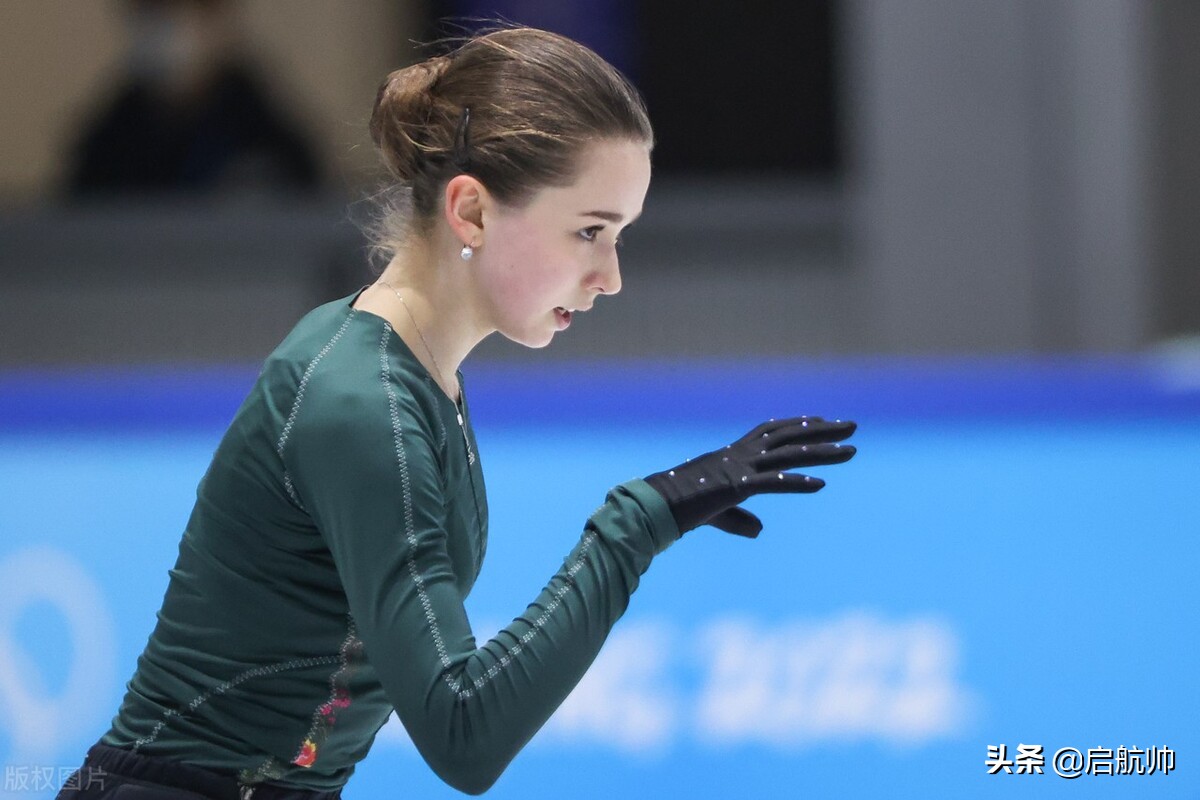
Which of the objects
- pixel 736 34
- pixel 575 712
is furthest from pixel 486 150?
pixel 736 34

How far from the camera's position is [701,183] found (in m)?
5.43

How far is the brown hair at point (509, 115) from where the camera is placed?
5.19 ft

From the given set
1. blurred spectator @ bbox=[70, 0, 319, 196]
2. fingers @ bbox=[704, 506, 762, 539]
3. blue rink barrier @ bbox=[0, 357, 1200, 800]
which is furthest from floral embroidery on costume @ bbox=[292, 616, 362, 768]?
blurred spectator @ bbox=[70, 0, 319, 196]

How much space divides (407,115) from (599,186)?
24 cm

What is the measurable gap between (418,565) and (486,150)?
1.40 feet

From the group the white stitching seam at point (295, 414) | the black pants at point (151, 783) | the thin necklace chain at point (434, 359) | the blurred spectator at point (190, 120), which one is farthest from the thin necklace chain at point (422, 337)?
the blurred spectator at point (190, 120)

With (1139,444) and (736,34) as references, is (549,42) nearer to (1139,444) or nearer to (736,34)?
(1139,444)

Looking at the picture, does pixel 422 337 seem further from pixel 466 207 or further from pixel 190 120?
pixel 190 120

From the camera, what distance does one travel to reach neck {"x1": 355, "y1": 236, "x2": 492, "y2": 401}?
1.64 m

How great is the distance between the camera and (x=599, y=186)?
1595 mm

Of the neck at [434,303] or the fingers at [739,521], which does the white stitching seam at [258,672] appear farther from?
the fingers at [739,521]

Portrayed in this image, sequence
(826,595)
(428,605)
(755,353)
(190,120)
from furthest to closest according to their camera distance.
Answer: (190,120) < (755,353) < (826,595) < (428,605)

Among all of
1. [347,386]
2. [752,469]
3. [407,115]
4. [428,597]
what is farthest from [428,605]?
[407,115]

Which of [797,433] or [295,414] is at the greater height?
[797,433]
